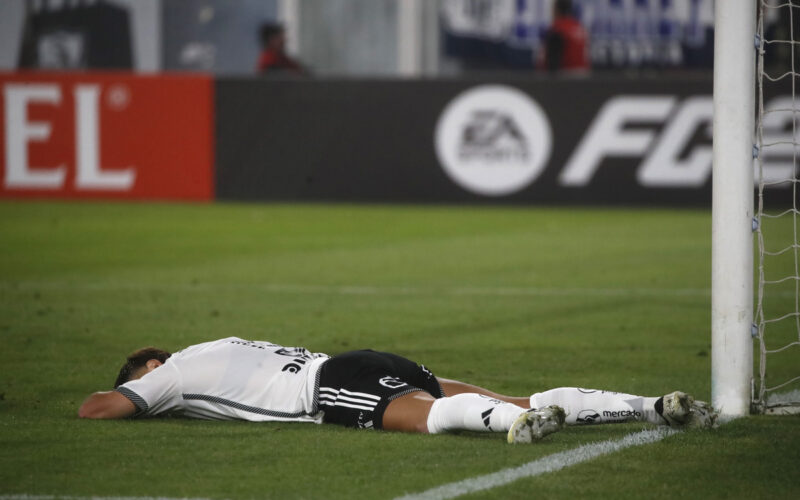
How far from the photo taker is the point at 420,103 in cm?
1892

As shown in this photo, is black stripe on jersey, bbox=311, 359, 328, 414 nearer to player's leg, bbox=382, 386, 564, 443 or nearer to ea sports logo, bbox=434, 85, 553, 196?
player's leg, bbox=382, 386, 564, 443

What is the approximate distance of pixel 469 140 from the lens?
1856 centimetres

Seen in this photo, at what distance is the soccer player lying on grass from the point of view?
205 inches

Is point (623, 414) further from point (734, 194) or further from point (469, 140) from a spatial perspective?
point (469, 140)

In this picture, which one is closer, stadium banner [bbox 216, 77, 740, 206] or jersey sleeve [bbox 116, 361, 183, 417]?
jersey sleeve [bbox 116, 361, 183, 417]

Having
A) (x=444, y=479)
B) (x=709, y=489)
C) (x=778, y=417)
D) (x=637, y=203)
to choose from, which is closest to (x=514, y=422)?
(x=444, y=479)

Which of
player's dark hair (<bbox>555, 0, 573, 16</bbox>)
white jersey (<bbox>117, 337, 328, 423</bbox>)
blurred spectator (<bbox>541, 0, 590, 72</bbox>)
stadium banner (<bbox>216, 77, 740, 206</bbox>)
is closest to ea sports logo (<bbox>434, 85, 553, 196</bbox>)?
stadium banner (<bbox>216, 77, 740, 206</bbox>)

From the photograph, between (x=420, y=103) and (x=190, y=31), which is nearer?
(x=420, y=103)

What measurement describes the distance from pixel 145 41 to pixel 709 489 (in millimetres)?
22870

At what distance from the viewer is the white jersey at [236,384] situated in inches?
211

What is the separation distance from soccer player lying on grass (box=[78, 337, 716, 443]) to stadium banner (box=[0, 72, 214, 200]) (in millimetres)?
14000

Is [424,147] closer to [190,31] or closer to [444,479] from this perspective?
[190,31]

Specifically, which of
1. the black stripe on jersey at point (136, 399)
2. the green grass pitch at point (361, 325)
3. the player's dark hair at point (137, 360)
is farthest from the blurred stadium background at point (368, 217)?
the player's dark hair at point (137, 360)

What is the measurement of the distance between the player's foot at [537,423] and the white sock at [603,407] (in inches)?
13.8
